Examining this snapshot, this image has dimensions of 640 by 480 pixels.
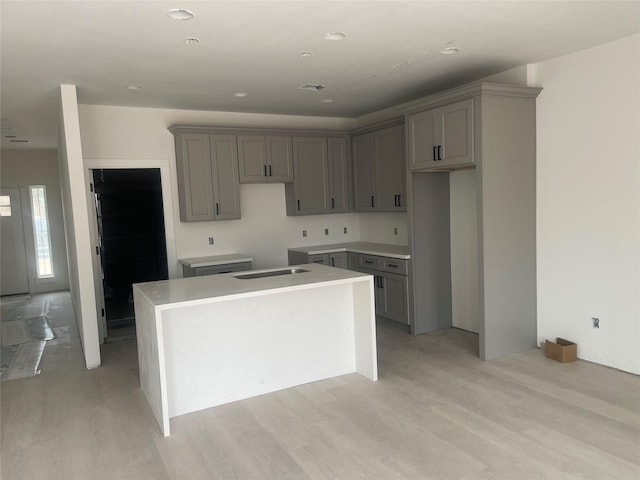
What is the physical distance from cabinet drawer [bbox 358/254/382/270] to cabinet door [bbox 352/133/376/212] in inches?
26.4

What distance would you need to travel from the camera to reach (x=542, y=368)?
398cm

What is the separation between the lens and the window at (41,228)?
8.66 m

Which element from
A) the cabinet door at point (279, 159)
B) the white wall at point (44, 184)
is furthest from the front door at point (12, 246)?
the cabinet door at point (279, 159)

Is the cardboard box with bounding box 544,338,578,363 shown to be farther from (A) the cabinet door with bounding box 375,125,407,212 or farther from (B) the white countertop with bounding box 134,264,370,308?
(A) the cabinet door with bounding box 375,125,407,212

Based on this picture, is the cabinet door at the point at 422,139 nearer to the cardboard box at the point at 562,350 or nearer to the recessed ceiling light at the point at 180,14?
the cardboard box at the point at 562,350

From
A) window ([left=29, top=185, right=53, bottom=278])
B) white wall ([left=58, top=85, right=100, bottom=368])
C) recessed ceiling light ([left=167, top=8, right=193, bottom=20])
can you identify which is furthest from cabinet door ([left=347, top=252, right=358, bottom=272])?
window ([left=29, top=185, right=53, bottom=278])

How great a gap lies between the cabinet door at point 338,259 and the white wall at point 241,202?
65cm

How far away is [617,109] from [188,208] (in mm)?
4247

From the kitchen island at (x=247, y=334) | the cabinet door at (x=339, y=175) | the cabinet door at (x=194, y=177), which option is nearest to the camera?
→ the kitchen island at (x=247, y=334)

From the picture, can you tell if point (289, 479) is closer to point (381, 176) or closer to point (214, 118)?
point (381, 176)

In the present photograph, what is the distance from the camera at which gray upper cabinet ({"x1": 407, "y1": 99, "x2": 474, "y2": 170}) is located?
413 centimetres

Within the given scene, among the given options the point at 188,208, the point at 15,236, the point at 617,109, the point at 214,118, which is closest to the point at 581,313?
the point at 617,109

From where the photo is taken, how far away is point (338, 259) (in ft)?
19.6

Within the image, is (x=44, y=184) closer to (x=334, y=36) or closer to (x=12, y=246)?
(x=12, y=246)
